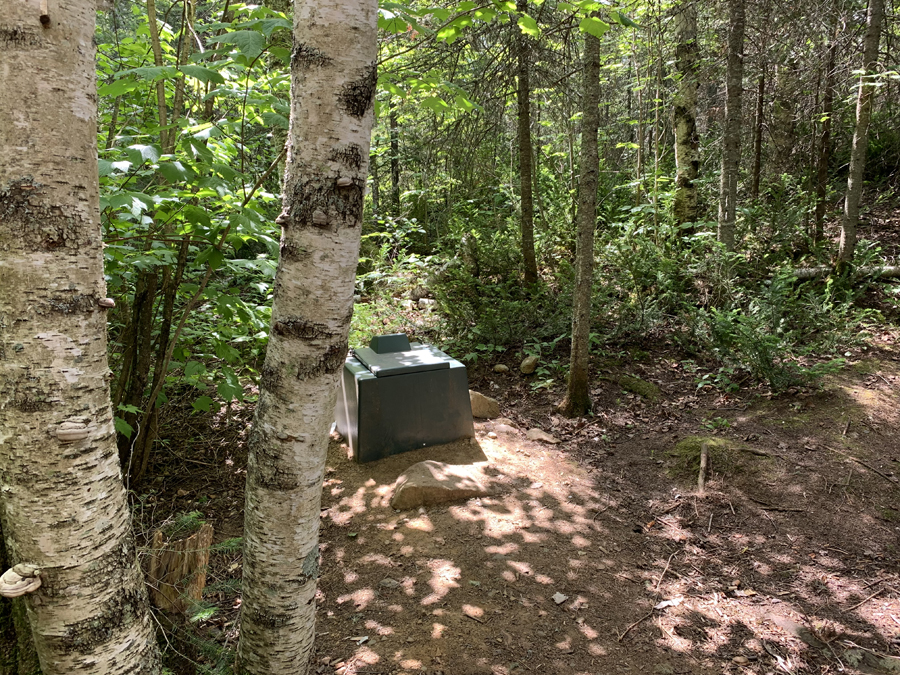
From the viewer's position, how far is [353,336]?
6328 mm

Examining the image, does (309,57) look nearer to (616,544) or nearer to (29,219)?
(29,219)

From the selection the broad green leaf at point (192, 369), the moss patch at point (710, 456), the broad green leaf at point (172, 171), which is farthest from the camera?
the moss patch at point (710, 456)

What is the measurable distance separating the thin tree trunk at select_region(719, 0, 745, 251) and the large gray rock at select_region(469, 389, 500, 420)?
3.79 meters

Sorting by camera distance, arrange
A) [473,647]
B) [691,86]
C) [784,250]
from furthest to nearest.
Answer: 1. [691,86]
2. [784,250]
3. [473,647]

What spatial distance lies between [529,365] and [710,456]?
8.38 ft

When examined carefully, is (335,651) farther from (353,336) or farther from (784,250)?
(784,250)

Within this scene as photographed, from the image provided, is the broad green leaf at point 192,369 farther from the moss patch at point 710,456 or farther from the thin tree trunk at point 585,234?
the moss patch at point 710,456

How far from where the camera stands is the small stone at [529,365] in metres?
6.54

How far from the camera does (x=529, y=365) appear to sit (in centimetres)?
655

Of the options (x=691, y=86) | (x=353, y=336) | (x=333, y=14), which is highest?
(x=691, y=86)

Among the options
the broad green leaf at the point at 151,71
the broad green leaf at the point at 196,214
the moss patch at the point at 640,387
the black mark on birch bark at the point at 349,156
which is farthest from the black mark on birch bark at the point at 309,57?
the moss patch at the point at 640,387

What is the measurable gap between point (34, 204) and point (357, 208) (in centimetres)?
84

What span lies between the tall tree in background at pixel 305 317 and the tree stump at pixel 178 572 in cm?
62

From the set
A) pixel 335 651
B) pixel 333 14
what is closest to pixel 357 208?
pixel 333 14
